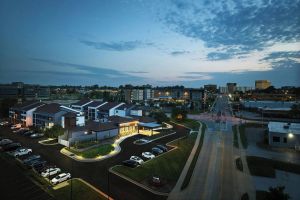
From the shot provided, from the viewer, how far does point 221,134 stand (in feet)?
172

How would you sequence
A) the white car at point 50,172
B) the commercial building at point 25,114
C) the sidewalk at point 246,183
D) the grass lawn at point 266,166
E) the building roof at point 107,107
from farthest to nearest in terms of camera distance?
the building roof at point 107,107 → the commercial building at point 25,114 → the grass lawn at point 266,166 → the white car at point 50,172 → the sidewalk at point 246,183

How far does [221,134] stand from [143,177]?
31.6 m

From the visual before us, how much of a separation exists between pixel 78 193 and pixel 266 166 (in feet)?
87.6

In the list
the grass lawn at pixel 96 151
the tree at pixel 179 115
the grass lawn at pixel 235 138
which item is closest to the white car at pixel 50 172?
the grass lawn at pixel 96 151

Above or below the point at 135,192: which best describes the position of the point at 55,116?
above

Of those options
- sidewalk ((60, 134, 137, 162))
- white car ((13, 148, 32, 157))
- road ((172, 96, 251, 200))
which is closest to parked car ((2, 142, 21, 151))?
white car ((13, 148, 32, 157))

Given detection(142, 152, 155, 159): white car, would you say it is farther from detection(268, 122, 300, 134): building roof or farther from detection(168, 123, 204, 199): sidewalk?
detection(268, 122, 300, 134): building roof

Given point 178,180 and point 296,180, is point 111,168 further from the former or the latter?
point 296,180

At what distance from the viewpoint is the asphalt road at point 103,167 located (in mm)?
23422

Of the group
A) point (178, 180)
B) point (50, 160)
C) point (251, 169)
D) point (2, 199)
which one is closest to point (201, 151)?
point (251, 169)

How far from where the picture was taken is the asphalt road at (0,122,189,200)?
23.4 m

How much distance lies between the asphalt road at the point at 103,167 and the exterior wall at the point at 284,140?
19991 millimetres

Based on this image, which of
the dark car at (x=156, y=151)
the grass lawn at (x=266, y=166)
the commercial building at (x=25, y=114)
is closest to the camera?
the grass lawn at (x=266, y=166)

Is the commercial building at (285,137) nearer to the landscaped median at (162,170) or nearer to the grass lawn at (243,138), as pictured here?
the grass lawn at (243,138)
